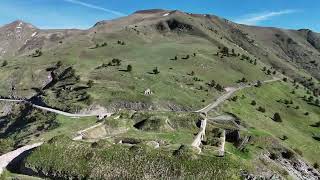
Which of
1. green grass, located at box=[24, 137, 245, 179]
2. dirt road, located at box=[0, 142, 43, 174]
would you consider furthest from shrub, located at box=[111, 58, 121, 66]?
green grass, located at box=[24, 137, 245, 179]

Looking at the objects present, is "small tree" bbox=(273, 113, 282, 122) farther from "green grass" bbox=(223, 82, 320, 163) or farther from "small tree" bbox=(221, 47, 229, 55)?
"small tree" bbox=(221, 47, 229, 55)

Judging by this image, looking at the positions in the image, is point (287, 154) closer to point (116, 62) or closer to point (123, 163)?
point (123, 163)

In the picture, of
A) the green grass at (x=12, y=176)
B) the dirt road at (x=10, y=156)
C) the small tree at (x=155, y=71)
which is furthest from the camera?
the small tree at (x=155, y=71)

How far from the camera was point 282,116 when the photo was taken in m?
130

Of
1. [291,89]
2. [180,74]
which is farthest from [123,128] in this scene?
[291,89]

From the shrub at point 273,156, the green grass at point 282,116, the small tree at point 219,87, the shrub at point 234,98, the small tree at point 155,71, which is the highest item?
the small tree at point 155,71

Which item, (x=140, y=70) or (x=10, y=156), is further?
(x=140, y=70)

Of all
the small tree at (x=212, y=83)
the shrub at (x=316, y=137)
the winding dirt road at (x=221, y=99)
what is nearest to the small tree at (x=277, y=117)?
the shrub at (x=316, y=137)

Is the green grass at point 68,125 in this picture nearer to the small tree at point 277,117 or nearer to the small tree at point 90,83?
the small tree at point 90,83

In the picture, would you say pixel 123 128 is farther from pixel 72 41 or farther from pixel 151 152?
pixel 72 41

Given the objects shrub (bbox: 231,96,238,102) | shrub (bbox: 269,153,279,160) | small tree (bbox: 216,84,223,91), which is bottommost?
shrub (bbox: 269,153,279,160)

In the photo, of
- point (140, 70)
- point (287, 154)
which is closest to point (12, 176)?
point (287, 154)

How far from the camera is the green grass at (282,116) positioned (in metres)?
105

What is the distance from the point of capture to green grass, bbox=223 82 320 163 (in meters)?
105
